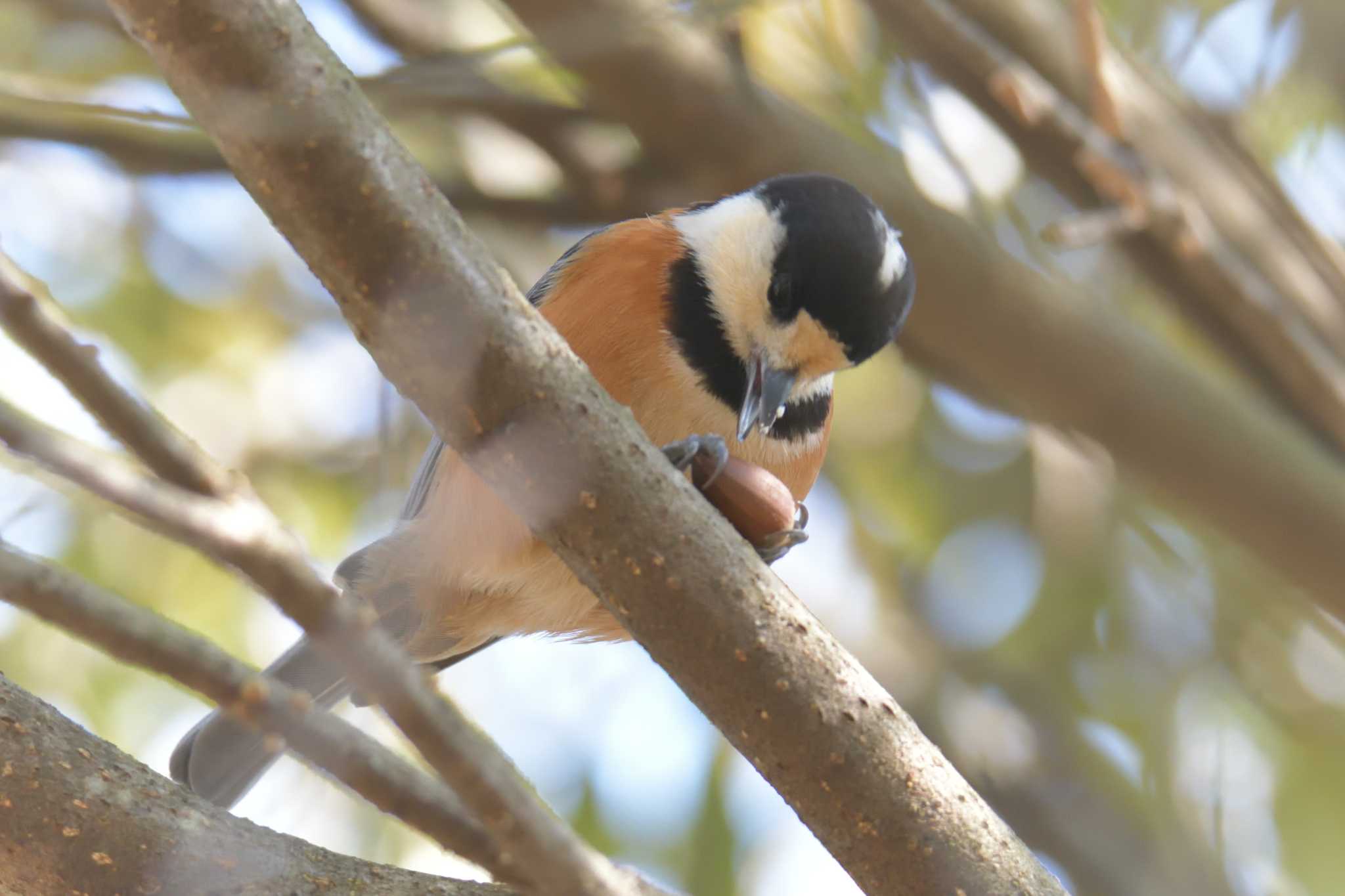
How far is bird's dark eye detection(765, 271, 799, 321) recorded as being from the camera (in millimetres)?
3730

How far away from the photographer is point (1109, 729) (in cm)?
575

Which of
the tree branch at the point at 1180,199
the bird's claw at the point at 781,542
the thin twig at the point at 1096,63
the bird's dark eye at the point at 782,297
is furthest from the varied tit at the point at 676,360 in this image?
the thin twig at the point at 1096,63

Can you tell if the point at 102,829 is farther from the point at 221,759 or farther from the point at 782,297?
the point at 782,297

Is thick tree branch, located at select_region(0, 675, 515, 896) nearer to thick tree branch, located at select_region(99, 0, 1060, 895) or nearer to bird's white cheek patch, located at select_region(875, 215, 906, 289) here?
thick tree branch, located at select_region(99, 0, 1060, 895)

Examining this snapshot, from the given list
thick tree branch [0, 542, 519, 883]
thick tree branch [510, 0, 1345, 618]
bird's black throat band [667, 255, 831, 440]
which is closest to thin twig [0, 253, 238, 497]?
thick tree branch [0, 542, 519, 883]

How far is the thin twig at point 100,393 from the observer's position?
1380mm

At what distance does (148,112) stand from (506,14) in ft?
6.16

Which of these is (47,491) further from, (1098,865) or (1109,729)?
(1109,729)

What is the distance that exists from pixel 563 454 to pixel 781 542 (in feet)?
2.89

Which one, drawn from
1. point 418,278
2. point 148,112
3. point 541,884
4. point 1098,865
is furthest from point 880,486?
point 541,884

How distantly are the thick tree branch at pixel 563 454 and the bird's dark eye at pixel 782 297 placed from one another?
1554 mm

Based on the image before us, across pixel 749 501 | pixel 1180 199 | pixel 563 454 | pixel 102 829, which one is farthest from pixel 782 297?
pixel 102 829

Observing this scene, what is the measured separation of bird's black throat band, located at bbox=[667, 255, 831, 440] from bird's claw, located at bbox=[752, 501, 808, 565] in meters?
0.46

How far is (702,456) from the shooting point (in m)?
2.91
